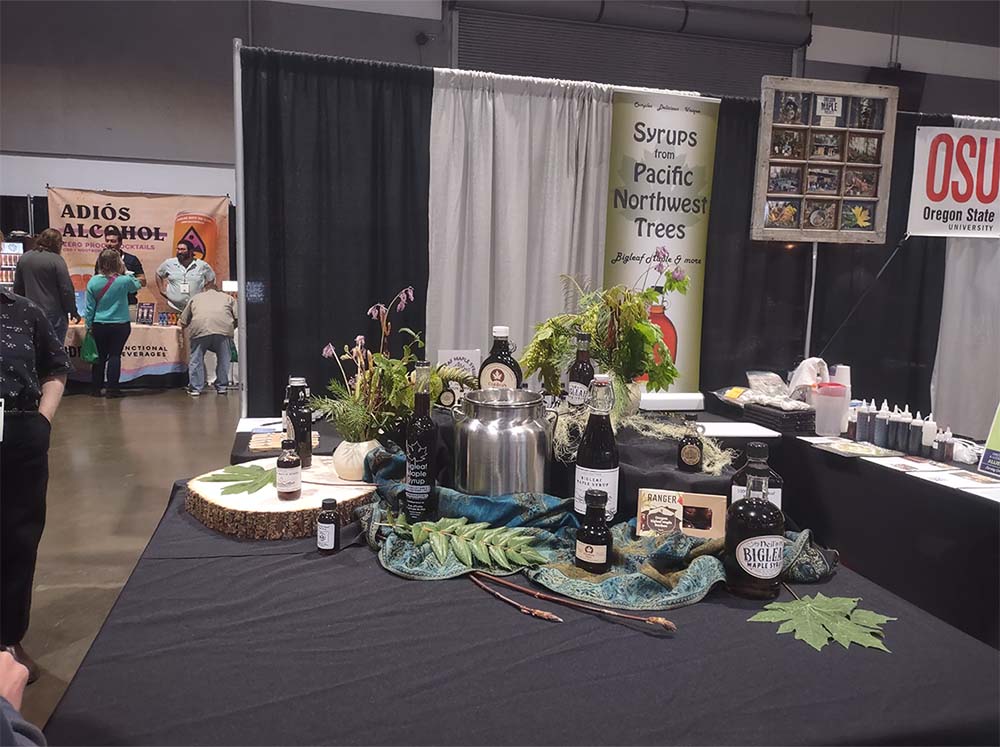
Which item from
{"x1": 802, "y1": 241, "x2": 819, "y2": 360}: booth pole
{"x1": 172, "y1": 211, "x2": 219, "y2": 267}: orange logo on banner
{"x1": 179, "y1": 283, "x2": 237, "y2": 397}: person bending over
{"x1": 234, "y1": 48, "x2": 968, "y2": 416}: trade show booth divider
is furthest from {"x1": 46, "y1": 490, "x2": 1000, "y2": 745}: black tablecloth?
{"x1": 172, "y1": 211, "x2": 219, "y2": 267}: orange logo on banner

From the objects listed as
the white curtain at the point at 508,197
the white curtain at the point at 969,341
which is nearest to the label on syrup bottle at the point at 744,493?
the white curtain at the point at 508,197

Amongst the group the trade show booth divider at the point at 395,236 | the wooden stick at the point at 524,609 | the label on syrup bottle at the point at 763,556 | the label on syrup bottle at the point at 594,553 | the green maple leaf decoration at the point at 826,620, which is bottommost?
the wooden stick at the point at 524,609

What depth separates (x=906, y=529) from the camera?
187 centimetres

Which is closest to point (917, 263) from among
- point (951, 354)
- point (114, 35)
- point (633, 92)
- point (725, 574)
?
point (951, 354)

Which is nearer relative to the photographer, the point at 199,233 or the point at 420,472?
the point at 420,472

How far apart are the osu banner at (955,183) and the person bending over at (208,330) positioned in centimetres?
562

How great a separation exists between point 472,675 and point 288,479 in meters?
0.74

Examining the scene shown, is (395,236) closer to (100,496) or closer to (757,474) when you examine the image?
(100,496)

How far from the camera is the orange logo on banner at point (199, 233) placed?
23.4ft

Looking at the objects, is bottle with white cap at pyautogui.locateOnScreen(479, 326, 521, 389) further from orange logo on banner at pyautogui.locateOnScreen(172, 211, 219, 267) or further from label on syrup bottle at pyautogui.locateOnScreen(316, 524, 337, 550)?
orange logo on banner at pyautogui.locateOnScreen(172, 211, 219, 267)

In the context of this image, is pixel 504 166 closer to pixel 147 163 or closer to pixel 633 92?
pixel 633 92

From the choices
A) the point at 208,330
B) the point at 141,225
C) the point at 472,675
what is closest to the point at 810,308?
the point at 472,675

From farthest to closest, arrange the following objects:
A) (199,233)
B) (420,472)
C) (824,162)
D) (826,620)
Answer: (199,233) → (824,162) → (420,472) → (826,620)

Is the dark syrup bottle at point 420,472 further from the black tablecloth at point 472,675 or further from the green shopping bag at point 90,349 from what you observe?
the green shopping bag at point 90,349
